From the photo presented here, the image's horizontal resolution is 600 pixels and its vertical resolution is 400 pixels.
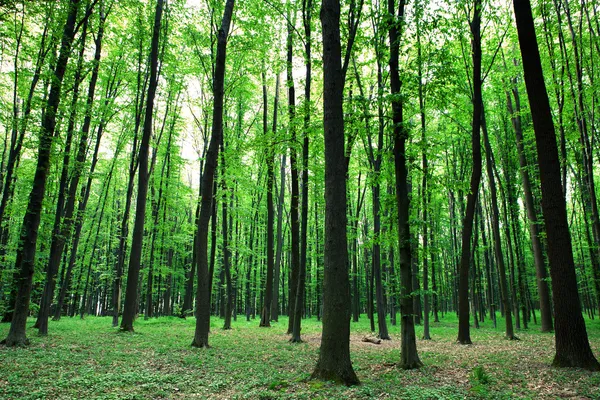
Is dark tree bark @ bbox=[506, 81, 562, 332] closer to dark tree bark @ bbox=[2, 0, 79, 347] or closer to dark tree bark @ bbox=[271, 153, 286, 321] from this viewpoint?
dark tree bark @ bbox=[271, 153, 286, 321]

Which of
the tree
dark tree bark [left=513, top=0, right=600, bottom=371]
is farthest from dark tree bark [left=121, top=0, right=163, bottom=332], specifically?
dark tree bark [left=513, top=0, right=600, bottom=371]

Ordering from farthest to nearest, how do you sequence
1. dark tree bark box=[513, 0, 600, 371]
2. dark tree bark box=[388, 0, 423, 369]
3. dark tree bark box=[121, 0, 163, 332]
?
dark tree bark box=[121, 0, 163, 332] → dark tree bark box=[388, 0, 423, 369] → dark tree bark box=[513, 0, 600, 371]

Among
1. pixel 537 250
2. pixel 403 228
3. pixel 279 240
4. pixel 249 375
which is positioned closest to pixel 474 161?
pixel 403 228

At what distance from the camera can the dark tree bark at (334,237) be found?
5.88 m

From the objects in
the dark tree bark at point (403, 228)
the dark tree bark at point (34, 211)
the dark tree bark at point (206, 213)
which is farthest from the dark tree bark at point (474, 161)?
the dark tree bark at point (34, 211)

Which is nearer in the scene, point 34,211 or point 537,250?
point 34,211

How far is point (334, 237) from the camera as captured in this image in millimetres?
6148

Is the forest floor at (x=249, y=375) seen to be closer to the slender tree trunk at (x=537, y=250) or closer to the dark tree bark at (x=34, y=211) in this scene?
the dark tree bark at (x=34, y=211)

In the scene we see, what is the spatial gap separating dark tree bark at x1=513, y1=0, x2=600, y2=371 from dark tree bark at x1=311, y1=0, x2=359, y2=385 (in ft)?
13.9

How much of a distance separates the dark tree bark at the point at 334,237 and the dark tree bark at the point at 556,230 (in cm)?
424

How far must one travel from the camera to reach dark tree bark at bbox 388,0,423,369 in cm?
752

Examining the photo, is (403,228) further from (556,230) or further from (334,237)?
(556,230)

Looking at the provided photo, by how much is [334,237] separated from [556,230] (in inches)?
182

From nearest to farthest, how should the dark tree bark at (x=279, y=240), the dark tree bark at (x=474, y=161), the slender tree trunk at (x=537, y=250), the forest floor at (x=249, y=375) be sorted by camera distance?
the forest floor at (x=249, y=375), the dark tree bark at (x=474, y=161), the slender tree trunk at (x=537, y=250), the dark tree bark at (x=279, y=240)
